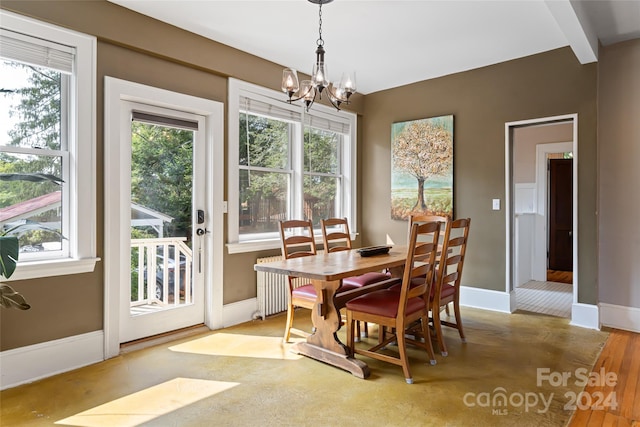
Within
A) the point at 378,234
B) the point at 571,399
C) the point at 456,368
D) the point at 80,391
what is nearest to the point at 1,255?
the point at 80,391

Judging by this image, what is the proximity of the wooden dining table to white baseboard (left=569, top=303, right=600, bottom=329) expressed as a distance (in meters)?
2.03

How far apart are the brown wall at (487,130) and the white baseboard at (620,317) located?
0.88ft

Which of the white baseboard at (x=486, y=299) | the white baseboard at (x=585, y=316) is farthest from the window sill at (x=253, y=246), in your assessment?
the white baseboard at (x=585, y=316)

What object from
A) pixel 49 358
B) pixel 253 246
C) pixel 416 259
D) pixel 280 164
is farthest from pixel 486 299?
pixel 49 358

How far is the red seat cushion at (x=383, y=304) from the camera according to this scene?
2.56m

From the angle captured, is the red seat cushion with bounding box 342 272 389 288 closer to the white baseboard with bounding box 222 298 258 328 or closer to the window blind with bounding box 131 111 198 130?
the white baseboard with bounding box 222 298 258 328

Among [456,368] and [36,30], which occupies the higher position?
[36,30]

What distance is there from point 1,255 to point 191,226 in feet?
5.26

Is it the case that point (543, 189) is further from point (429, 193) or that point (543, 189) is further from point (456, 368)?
point (456, 368)

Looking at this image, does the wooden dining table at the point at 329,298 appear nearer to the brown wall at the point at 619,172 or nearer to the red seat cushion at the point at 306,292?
the red seat cushion at the point at 306,292

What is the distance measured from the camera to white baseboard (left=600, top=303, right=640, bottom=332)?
3576mm

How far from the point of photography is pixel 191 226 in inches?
138

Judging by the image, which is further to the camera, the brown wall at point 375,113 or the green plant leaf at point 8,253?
the brown wall at point 375,113

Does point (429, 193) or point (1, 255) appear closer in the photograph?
point (1, 255)
